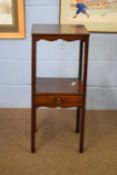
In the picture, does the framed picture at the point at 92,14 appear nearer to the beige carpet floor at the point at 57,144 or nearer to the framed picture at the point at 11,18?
the framed picture at the point at 11,18

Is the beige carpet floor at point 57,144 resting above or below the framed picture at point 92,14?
below

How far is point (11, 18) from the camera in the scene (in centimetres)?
274

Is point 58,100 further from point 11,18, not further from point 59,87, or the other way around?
point 11,18

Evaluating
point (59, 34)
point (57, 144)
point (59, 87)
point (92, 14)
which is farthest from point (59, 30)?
point (57, 144)

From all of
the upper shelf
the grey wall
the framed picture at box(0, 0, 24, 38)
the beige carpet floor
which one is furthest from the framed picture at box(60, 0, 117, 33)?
the beige carpet floor

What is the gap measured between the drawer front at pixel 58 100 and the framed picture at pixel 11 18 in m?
0.84

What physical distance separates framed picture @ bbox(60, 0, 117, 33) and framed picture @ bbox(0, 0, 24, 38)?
35cm

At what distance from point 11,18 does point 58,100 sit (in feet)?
3.16

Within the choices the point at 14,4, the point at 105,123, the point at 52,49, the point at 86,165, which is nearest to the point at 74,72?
the point at 52,49

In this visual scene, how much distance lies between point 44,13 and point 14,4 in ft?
0.87

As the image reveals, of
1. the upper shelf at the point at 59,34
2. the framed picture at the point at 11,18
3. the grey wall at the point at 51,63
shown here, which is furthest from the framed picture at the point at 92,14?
the upper shelf at the point at 59,34

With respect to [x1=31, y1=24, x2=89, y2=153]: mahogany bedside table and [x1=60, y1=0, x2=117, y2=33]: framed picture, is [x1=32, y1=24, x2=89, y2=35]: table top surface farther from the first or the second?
[x1=60, y1=0, x2=117, y2=33]: framed picture

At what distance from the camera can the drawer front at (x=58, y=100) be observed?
7.15ft

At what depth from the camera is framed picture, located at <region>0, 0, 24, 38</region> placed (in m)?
2.70
